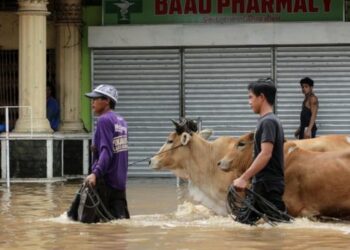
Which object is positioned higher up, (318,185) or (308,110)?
(308,110)

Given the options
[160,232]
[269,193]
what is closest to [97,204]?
[160,232]

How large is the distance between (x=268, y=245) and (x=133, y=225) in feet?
7.29

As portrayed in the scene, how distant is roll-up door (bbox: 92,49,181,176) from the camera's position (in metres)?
22.1

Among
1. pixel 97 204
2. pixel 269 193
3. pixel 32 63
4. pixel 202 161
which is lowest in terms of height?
pixel 97 204

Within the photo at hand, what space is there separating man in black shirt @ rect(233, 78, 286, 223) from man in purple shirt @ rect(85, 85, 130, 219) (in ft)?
4.72

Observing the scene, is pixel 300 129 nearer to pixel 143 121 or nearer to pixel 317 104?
pixel 317 104

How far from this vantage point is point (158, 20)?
22344 mm

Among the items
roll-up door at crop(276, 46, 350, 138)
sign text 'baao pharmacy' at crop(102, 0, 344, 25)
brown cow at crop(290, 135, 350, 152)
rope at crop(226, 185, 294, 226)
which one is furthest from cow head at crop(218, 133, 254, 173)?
sign text 'baao pharmacy' at crop(102, 0, 344, 25)

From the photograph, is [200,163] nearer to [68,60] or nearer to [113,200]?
[113,200]

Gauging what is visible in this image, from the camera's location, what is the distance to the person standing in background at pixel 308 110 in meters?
20.2

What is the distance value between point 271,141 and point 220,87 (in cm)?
1110

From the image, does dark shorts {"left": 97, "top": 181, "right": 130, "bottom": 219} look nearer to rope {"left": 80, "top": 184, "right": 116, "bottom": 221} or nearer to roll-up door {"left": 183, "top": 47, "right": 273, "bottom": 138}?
rope {"left": 80, "top": 184, "right": 116, "bottom": 221}

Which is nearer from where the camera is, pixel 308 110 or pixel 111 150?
pixel 111 150

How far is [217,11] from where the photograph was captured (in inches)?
873
